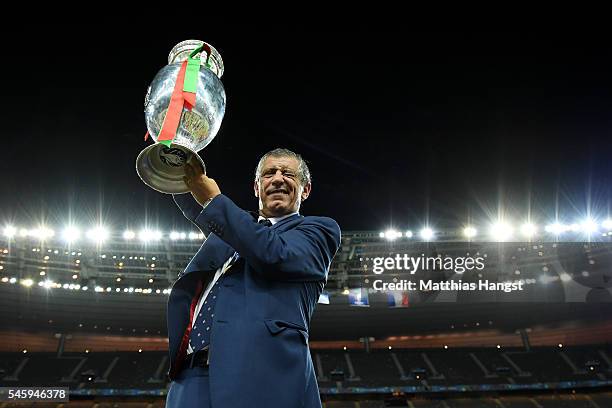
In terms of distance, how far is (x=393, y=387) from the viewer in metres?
21.9

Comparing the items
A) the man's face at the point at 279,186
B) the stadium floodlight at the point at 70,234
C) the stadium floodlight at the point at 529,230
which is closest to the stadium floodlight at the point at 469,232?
the stadium floodlight at the point at 529,230

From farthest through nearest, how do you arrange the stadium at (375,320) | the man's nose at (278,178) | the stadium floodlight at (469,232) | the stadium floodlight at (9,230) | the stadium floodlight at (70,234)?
1. the stadium floodlight at (70,234)
2. the stadium floodlight at (469,232)
3. the stadium at (375,320)
4. the stadium floodlight at (9,230)
5. the man's nose at (278,178)

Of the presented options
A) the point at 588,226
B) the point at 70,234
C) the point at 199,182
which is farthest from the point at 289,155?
the point at 588,226

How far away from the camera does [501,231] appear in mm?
20281

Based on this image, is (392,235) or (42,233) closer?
(42,233)

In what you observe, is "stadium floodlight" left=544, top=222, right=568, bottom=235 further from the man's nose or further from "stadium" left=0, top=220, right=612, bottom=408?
the man's nose

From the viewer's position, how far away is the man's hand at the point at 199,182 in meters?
1.40

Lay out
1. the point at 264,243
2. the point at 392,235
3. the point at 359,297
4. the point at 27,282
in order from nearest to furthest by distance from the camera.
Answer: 1. the point at 264,243
2. the point at 27,282
3. the point at 392,235
4. the point at 359,297

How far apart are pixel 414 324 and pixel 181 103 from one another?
23346 mm

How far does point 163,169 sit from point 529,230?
2132 cm

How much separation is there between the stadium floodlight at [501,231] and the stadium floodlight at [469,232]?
→ 0.82 metres

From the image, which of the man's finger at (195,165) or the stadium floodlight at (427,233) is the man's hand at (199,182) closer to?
the man's finger at (195,165)

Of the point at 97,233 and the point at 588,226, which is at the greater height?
the point at 588,226

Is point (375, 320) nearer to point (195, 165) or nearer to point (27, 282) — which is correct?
point (27, 282)
